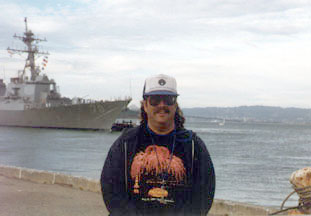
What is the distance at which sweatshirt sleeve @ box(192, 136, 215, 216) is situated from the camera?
8.06ft

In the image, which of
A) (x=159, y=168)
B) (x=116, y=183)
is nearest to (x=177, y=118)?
(x=159, y=168)

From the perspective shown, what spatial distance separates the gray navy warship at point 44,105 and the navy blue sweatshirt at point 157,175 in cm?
5848

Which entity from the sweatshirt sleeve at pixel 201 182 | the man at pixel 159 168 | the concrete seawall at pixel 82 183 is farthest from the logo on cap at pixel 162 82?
the concrete seawall at pixel 82 183

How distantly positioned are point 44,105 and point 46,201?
57795 millimetres

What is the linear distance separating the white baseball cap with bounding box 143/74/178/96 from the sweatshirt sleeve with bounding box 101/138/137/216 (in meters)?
0.37

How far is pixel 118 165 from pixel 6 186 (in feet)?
17.8

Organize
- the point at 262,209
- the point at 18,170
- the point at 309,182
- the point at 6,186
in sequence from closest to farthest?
1. the point at 309,182
2. the point at 262,209
3. the point at 6,186
4. the point at 18,170

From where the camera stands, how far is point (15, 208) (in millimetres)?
5629

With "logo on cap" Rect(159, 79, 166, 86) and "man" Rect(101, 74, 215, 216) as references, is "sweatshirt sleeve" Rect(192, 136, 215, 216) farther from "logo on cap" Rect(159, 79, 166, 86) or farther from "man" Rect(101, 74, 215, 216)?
"logo on cap" Rect(159, 79, 166, 86)

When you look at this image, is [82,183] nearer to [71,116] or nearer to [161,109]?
[161,109]

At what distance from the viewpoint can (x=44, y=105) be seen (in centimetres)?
6212

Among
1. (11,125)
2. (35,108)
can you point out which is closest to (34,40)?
(35,108)

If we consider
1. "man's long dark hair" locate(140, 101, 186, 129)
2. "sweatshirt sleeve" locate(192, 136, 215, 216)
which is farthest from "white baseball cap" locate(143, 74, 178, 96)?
"sweatshirt sleeve" locate(192, 136, 215, 216)

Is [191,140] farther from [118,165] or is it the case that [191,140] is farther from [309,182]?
[309,182]
